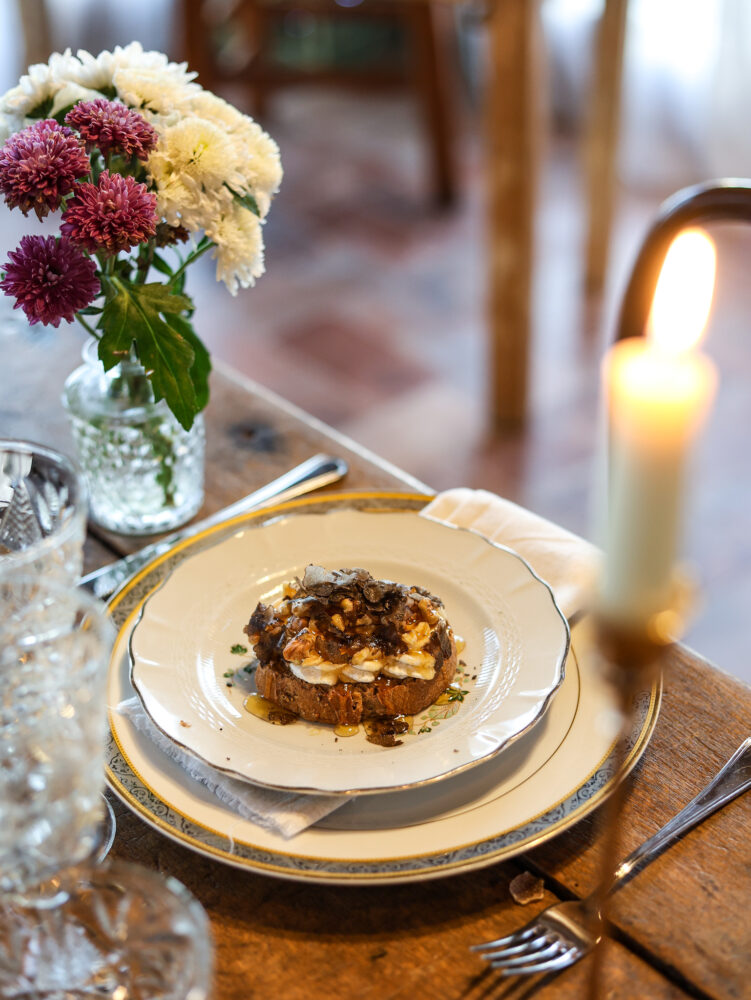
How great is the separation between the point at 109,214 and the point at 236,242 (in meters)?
0.11

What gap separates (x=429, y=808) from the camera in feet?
2.30

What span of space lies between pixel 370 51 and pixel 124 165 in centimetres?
384

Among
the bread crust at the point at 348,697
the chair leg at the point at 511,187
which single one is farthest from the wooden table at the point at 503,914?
the chair leg at the point at 511,187

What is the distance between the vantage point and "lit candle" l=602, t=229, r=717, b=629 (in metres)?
0.38

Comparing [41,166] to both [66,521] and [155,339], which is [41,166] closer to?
[155,339]

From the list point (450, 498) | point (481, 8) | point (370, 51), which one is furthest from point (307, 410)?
point (370, 51)

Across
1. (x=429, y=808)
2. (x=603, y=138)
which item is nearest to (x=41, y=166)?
(x=429, y=808)

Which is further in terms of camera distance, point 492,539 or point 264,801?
point 492,539

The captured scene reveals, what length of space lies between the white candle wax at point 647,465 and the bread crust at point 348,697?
346 millimetres

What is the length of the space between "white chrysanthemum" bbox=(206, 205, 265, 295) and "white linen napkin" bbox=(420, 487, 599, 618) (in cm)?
26

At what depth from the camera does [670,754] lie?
0.77m

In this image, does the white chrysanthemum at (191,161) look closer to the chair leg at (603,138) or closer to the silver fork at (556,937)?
the silver fork at (556,937)

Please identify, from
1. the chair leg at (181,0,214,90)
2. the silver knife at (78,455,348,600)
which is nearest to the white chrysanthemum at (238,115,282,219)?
the silver knife at (78,455,348,600)

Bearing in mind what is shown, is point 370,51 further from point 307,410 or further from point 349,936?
point 349,936
